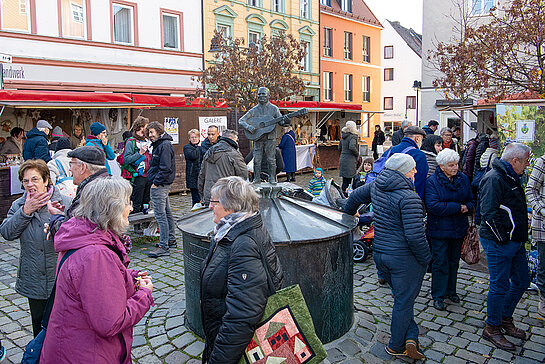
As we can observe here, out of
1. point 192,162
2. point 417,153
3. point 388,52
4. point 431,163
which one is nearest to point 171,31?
point 192,162

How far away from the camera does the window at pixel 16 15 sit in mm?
16891

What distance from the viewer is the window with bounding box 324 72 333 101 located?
34.4 meters

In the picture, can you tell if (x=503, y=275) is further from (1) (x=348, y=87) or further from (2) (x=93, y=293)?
(1) (x=348, y=87)

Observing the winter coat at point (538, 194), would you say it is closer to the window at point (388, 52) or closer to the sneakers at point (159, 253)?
the sneakers at point (159, 253)

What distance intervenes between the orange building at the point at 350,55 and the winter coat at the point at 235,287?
98.7ft

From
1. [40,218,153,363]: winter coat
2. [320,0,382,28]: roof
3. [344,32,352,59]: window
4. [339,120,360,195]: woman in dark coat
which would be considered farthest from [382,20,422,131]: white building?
[40,218,153,363]: winter coat

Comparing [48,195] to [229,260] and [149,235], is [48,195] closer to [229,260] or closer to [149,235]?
[229,260]

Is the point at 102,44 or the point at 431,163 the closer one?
the point at 431,163

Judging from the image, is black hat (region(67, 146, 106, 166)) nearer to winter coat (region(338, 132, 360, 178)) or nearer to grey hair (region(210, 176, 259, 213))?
grey hair (region(210, 176, 259, 213))

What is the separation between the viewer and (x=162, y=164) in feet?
24.7

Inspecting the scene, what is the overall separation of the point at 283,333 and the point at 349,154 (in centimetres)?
930

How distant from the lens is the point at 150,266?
7.18 metres

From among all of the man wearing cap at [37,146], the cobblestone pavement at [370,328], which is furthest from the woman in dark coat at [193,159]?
the cobblestone pavement at [370,328]

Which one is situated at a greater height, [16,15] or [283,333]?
[16,15]
